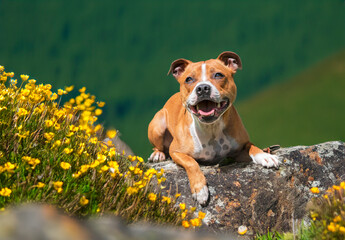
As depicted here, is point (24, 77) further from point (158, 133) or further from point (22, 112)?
point (158, 133)

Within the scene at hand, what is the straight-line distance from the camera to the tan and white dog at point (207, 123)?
457 cm

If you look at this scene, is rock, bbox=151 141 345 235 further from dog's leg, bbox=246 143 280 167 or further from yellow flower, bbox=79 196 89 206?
yellow flower, bbox=79 196 89 206

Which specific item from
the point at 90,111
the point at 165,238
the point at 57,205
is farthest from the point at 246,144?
the point at 165,238

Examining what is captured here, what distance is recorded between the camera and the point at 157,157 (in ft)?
20.4

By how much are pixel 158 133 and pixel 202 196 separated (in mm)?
2013

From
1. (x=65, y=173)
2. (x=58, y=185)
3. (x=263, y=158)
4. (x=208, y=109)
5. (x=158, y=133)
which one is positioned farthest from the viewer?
(x=158, y=133)

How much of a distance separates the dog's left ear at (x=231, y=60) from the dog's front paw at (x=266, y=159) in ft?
3.90

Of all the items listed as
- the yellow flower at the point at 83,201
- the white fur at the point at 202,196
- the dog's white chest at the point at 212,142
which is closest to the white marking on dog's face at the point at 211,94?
the dog's white chest at the point at 212,142

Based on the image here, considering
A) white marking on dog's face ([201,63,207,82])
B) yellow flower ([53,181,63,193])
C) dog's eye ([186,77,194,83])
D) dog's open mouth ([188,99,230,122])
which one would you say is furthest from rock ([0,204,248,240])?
dog's eye ([186,77,194,83])

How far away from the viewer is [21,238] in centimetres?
139

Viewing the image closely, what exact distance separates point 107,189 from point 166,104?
3.33m

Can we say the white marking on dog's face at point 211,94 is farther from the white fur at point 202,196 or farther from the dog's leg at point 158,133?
the dog's leg at point 158,133

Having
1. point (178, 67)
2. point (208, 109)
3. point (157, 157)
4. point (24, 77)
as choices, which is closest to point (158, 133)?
point (157, 157)

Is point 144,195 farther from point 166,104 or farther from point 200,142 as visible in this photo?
point 166,104
